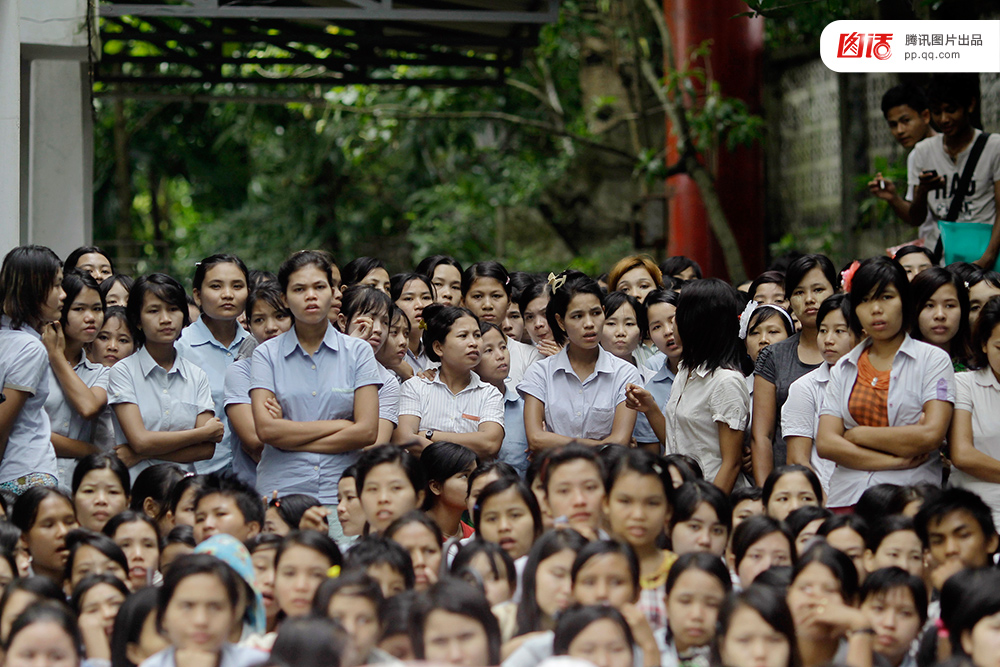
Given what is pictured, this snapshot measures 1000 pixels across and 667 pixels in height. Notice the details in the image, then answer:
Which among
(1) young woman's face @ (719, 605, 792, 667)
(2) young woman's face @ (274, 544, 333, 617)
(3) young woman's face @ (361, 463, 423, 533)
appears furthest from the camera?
(3) young woman's face @ (361, 463, 423, 533)

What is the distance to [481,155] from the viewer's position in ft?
48.5

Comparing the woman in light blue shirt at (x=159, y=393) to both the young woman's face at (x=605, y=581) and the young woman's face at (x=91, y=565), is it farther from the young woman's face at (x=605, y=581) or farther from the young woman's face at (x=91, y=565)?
the young woman's face at (x=605, y=581)

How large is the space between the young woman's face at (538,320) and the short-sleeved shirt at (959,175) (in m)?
2.33

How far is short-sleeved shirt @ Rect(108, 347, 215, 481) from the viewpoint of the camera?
5.67 metres

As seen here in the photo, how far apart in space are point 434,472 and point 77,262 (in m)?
2.71

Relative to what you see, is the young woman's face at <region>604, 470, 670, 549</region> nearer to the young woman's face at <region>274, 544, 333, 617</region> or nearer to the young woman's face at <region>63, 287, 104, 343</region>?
the young woman's face at <region>274, 544, 333, 617</region>

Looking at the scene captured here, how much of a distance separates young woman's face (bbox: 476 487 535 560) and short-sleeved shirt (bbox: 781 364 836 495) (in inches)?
54.7

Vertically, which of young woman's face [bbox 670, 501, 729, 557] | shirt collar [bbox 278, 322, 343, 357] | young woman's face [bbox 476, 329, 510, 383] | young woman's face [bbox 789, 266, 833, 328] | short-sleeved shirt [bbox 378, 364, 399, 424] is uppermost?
young woman's face [bbox 789, 266, 833, 328]

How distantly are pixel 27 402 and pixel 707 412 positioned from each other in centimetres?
302

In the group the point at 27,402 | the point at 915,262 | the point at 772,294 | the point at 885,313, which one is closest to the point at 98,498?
the point at 27,402

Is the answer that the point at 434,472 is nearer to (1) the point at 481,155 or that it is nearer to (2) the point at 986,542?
(2) the point at 986,542

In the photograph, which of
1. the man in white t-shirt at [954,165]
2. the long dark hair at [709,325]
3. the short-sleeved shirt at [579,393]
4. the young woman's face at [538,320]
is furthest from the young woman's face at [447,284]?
the man in white t-shirt at [954,165]

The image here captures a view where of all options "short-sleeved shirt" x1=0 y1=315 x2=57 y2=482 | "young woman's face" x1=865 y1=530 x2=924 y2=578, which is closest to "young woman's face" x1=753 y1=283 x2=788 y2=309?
"young woman's face" x1=865 y1=530 x2=924 y2=578

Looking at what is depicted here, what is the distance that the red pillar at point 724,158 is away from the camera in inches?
416
